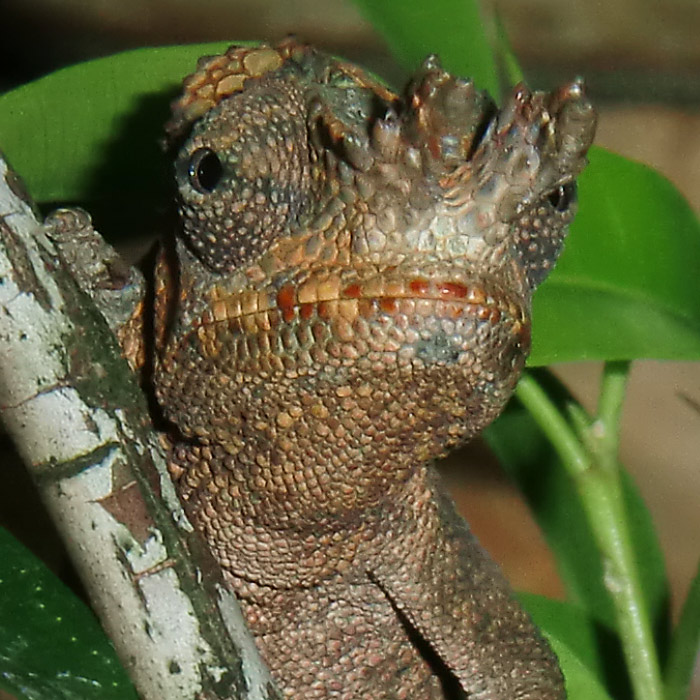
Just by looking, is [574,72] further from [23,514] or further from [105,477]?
[105,477]

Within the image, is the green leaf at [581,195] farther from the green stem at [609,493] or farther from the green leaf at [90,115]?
the green stem at [609,493]

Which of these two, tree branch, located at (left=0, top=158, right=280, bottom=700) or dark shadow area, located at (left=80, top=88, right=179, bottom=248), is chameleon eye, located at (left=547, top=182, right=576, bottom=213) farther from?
dark shadow area, located at (left=80, top=88, right=179, bottom=248)

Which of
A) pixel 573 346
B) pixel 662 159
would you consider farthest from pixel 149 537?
pixel 662 159

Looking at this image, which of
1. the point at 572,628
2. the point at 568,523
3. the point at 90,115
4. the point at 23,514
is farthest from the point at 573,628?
the point at 90,115

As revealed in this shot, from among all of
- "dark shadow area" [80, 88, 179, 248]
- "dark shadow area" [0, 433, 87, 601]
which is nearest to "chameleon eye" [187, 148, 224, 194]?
"dark shadow area" [80, 88, 179, 248]

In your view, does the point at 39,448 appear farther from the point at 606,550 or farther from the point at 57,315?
the point at 606,550

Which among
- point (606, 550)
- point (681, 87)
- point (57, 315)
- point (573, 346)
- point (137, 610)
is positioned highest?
point (57, 315)

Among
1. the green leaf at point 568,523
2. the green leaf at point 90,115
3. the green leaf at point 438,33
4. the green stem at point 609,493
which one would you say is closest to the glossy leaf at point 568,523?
the green leaf at point 568,523
